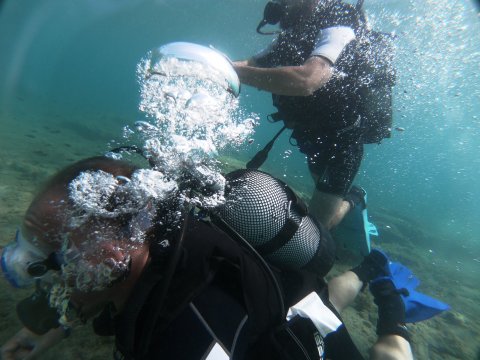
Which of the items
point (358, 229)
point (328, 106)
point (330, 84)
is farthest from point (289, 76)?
point (358, 229)

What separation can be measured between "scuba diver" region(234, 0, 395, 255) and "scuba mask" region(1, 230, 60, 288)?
2175mm

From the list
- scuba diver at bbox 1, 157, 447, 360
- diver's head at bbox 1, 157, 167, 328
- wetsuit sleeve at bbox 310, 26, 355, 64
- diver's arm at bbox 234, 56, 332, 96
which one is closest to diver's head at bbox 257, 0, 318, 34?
wetsuit sleeve at bbox 310, 26, 355, 64

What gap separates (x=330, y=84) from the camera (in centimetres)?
348

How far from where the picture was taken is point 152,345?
115 cm

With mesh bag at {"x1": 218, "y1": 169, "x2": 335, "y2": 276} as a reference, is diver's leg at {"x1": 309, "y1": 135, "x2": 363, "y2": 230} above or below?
above

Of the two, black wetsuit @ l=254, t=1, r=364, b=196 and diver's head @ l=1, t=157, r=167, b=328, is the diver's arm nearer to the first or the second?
black wetsuit @ l=254, t=1, r=364, b=196

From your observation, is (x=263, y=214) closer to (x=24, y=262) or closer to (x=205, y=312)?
(x=205, y=312)

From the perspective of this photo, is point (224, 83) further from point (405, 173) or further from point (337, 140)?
point (405, 173)

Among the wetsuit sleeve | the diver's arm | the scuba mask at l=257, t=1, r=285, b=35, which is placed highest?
the scuba mask at l=257, t=1, r=285, b=35

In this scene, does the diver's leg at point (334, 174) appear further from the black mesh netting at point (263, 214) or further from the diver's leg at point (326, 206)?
the black mesh netting at point (263, 214)

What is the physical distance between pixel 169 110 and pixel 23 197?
192 inches

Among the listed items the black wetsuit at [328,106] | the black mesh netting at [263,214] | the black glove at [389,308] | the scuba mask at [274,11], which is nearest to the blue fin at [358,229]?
the black wetsuit at [328,106]

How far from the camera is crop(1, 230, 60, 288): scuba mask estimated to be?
4.14 ft

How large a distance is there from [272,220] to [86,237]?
1.18 metres
